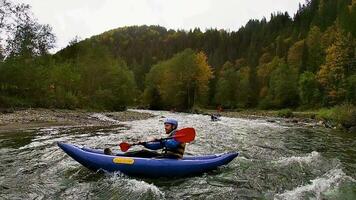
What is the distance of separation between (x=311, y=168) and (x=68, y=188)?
7765 mm

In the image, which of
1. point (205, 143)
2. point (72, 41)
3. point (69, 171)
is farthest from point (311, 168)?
point (72, 41)

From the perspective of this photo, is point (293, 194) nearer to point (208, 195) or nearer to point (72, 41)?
point (208, 195)

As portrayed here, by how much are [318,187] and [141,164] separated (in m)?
4.78

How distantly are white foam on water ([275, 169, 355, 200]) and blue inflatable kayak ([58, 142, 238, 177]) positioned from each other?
2707 mm

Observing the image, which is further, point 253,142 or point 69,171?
point 253,142

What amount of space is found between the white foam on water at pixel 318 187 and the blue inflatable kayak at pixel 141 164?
2.71m

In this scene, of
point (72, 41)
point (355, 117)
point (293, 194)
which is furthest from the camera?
point (72, 41)

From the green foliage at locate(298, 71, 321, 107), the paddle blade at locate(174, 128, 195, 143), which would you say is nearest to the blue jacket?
the paddle blade at locate(174, 128, 195, 143)

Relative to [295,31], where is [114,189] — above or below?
below

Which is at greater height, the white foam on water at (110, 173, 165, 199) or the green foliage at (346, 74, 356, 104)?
the green foliage at (346, 74, 356, 104)

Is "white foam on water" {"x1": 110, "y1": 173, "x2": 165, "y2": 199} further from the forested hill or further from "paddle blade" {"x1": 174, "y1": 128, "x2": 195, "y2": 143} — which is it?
the forested hill

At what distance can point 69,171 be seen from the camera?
38.8ft

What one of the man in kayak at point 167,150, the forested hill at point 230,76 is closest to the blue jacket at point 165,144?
the man in kayak at point 167,150

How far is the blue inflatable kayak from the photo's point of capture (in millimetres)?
10883
